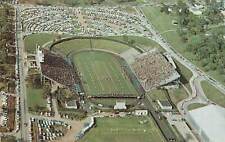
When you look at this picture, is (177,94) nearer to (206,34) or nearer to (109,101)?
(109,101)

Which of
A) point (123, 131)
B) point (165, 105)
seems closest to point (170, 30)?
point (165, 105)

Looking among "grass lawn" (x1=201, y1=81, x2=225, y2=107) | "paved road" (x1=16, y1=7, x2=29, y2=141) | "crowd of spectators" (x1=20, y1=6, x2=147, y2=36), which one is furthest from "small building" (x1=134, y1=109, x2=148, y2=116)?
"crowd of spectators" (x1=20, y1=6, x2=147, y2=36)

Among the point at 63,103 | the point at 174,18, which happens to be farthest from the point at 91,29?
the point at 63,103

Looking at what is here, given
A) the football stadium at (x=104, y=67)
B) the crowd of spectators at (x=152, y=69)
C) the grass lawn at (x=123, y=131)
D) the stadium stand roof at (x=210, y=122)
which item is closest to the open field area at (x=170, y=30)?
A: the football stadium at (x=104, y=67)

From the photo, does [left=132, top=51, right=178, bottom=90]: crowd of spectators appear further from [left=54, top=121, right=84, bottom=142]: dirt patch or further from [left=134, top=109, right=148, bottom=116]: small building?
[left=54, top=121, right=84, bottom=142]: dirt patch

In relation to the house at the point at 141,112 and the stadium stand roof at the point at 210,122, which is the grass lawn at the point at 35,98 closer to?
the house at the point at 141,112

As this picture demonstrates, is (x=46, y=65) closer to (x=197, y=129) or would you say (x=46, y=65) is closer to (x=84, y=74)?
(x=84, y=74)
